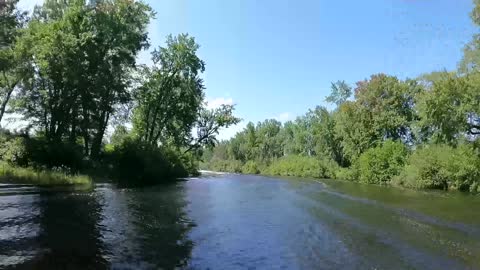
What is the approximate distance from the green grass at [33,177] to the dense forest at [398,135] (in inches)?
1242

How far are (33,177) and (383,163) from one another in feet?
155

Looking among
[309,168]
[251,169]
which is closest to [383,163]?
[309,168]

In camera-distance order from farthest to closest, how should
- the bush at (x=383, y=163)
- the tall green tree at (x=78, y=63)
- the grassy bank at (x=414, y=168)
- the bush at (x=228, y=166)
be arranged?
the bush at (x=228, y=166), the bush at (x=383, y=163), the grassy bank at (x=414, y=168), the tall green tree at (x=78, y=63)

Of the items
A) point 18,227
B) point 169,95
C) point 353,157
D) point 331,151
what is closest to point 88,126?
point 169,95

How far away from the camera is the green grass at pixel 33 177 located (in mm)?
27234

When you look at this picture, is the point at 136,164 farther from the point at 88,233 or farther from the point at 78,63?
the point at 88,233

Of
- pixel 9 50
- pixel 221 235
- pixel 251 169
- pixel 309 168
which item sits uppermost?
pixel 9 50

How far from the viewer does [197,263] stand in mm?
11867

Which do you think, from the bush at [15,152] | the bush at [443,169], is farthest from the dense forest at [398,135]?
the bush at [15,152]

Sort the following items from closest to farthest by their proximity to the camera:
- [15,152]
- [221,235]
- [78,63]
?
[221,235] < [15,152] < [78,63]

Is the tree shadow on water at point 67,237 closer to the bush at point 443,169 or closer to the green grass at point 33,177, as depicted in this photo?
the green grass at point 33,177

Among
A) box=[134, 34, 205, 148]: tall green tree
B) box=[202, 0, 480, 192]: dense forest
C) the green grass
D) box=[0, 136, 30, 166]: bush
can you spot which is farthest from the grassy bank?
box=[0, 136, 30, 166]: bush

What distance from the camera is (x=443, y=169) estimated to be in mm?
44125

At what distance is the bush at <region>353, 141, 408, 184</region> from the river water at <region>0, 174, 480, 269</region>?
3313cm
